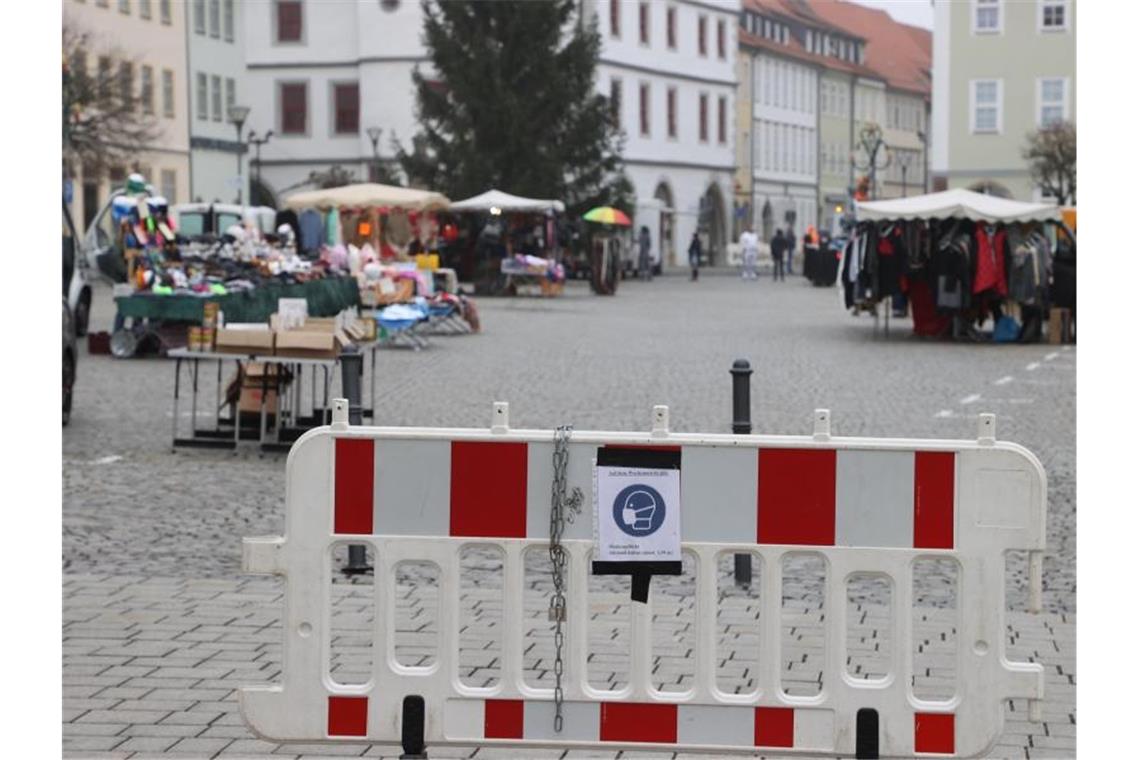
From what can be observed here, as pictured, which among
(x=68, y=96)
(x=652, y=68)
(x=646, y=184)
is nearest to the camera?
(x=68, y=96)

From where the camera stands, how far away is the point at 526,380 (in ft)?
70.6

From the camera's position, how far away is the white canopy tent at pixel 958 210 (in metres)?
28.4

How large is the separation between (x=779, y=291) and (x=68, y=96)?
17081mm

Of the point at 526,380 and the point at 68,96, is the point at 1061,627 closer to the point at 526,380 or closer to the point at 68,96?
the point at 526,380

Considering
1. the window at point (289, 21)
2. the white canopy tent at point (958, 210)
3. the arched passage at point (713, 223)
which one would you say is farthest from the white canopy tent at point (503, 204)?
the arched passage at point (713, 223)

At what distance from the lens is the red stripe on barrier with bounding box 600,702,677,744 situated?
546 cm

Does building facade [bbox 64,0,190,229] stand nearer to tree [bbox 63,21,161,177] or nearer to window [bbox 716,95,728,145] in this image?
tree [bbox 63,21,161,177]

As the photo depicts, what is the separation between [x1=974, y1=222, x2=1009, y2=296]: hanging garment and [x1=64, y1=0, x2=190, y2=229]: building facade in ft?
79.8

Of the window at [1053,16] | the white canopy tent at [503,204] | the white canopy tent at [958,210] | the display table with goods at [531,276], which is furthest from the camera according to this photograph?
the white canopy tent at [503,204]

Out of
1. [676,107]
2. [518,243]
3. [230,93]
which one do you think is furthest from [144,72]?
[676,107]

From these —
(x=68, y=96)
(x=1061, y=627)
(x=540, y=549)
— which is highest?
(x=68, y=96)

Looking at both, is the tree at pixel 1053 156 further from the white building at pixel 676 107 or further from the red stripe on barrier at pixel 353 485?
the red stripe on barrier at pixel 353 485

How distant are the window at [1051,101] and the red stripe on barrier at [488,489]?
160 feet
